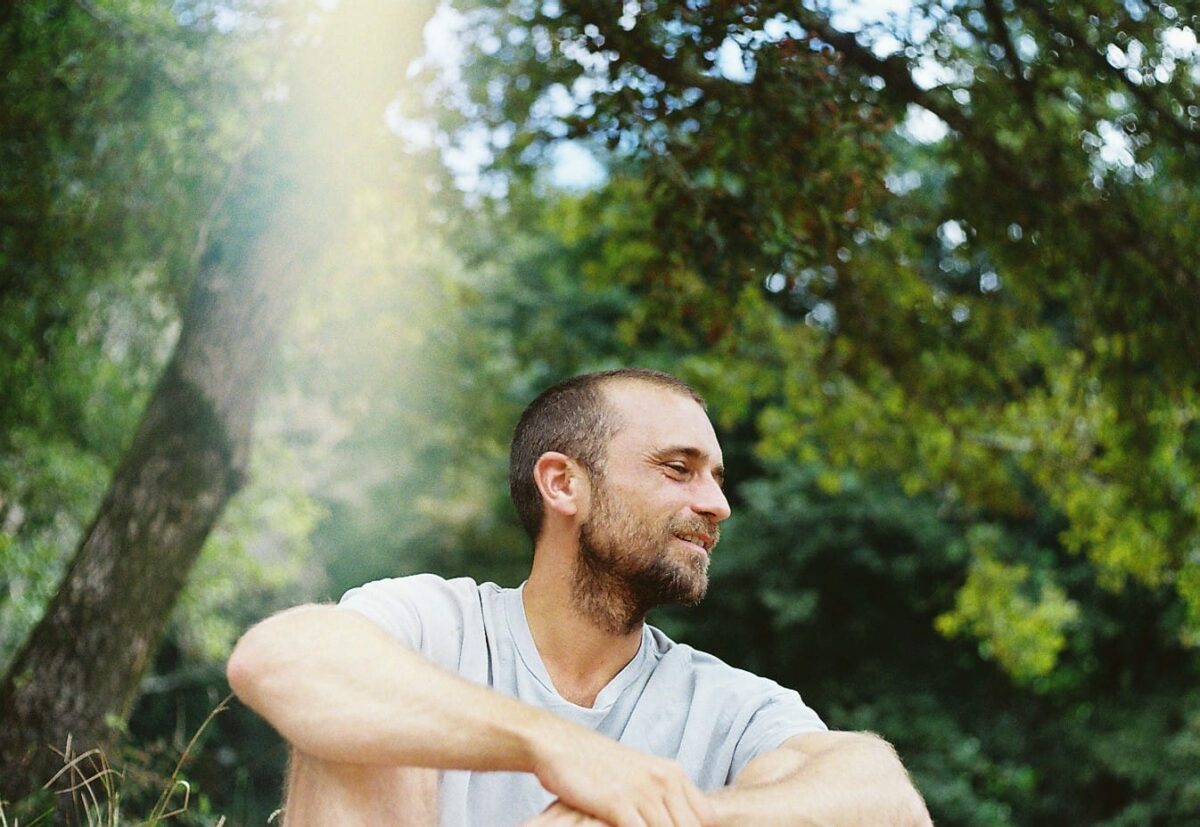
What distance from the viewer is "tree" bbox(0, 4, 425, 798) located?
16.0 ft

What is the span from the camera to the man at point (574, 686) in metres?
1.92

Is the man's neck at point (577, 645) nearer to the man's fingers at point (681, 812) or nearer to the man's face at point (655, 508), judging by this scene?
the man's face at point (655, 508)

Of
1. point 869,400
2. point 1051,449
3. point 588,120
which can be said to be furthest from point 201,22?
point 1051,449

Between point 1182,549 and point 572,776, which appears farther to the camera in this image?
point 1182,549

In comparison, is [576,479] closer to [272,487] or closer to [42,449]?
[42,449]

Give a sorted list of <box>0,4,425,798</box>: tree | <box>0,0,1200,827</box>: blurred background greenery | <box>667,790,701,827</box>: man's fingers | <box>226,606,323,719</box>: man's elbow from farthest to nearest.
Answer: <box>0,4,425,798</box>: tree, <box>0,0,1200,827</box>: blurred background greenery, <box>226,606,323,719</box>: man's elbow, <box>667,790,701,827</box>: man's fingers

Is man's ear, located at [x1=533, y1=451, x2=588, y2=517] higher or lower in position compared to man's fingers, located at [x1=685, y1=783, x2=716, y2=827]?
lower

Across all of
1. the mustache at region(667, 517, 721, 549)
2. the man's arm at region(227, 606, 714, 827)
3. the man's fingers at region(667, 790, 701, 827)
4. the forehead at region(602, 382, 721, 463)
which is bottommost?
the mustache at region(667, 517, 721, 549)

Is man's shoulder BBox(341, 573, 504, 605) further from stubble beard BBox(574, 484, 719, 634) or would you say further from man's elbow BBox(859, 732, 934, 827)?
man's elbow BBox(859, 732, 934, 827)

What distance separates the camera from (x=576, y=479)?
8.78ft

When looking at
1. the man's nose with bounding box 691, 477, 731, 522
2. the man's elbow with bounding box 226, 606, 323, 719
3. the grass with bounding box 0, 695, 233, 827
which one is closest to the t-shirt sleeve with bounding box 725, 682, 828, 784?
the man's nose with bounding box 691, 477, 731, 522

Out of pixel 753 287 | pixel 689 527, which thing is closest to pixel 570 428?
pixel 689 527

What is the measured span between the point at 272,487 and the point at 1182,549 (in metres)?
8.64

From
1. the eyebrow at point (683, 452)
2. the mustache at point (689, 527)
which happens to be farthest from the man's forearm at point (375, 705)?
the eyebrow at point (683, 452)
